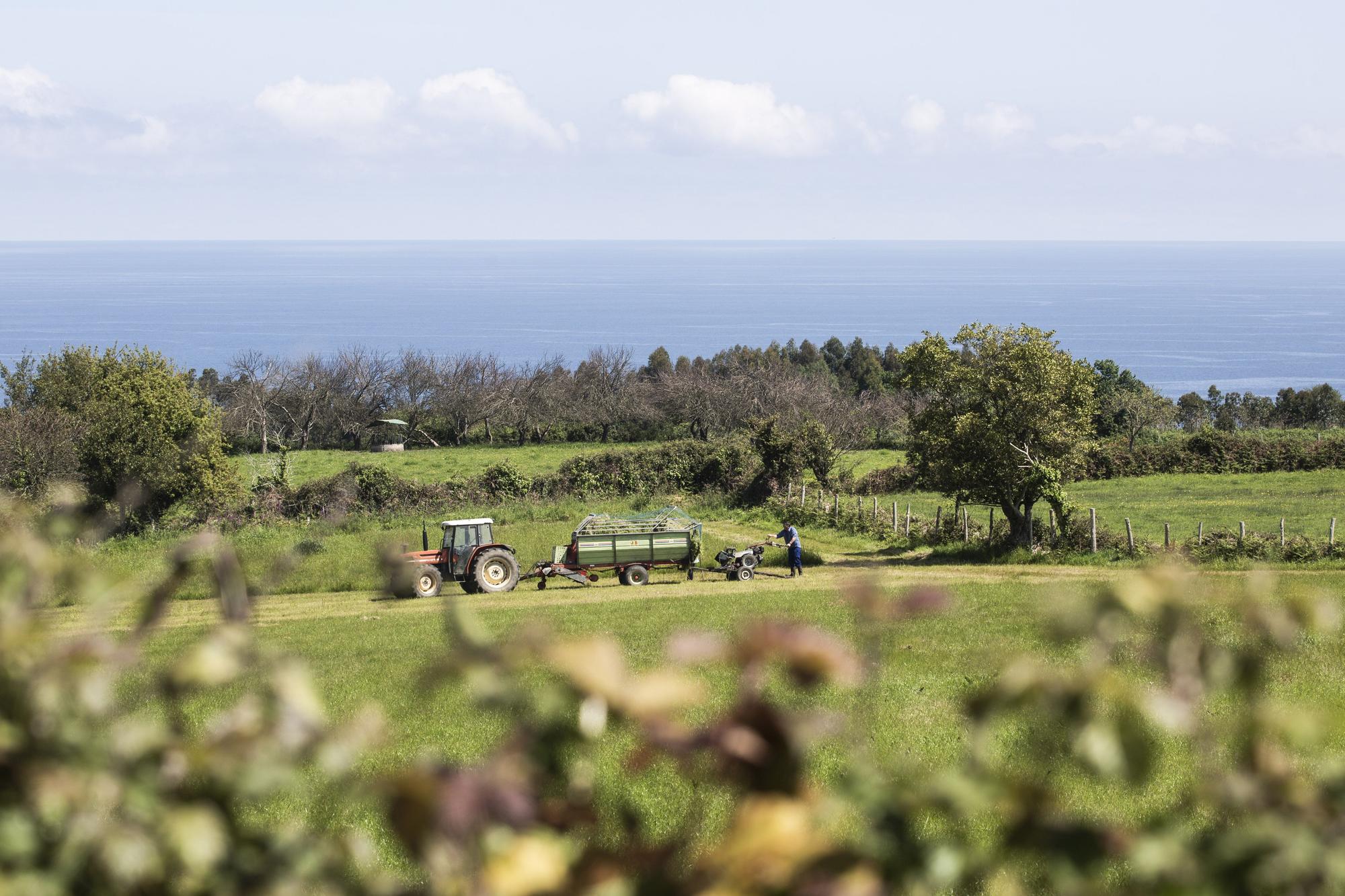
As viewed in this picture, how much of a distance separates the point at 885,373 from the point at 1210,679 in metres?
81.4

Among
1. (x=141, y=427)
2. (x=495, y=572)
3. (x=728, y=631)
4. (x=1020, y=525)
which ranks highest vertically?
(x=141, y=427)

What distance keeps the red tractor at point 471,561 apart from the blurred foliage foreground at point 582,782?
20.8 meters

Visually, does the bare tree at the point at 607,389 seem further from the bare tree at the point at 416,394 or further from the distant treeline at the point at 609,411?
the bare tree at the point at 416,394

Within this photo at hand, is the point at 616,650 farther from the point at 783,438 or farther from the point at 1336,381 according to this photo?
the point at 1336,381

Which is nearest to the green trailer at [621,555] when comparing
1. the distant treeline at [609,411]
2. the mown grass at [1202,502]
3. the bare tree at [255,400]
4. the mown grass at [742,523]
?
the mown grass at [742,523]

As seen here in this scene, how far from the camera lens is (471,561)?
2242 centimetres

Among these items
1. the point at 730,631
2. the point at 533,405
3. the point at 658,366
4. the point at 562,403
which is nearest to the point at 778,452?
the point at 730,631

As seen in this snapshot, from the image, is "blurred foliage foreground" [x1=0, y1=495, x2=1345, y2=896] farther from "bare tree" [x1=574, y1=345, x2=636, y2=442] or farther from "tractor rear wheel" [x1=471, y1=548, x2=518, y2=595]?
"bare tree" [x1=574, y1=345, x2=636, y2=442]

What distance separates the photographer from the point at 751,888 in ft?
4.38

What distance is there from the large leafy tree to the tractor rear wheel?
351 inches

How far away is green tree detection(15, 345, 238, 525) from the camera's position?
30.2 m

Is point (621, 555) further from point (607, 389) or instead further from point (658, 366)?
point (658, 366)

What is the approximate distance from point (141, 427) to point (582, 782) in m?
32.2

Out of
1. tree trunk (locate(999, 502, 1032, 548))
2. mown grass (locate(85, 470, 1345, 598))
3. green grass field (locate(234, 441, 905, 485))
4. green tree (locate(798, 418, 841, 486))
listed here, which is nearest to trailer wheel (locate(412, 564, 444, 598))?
mown grass (locate(85, 470, 1345, 598))
